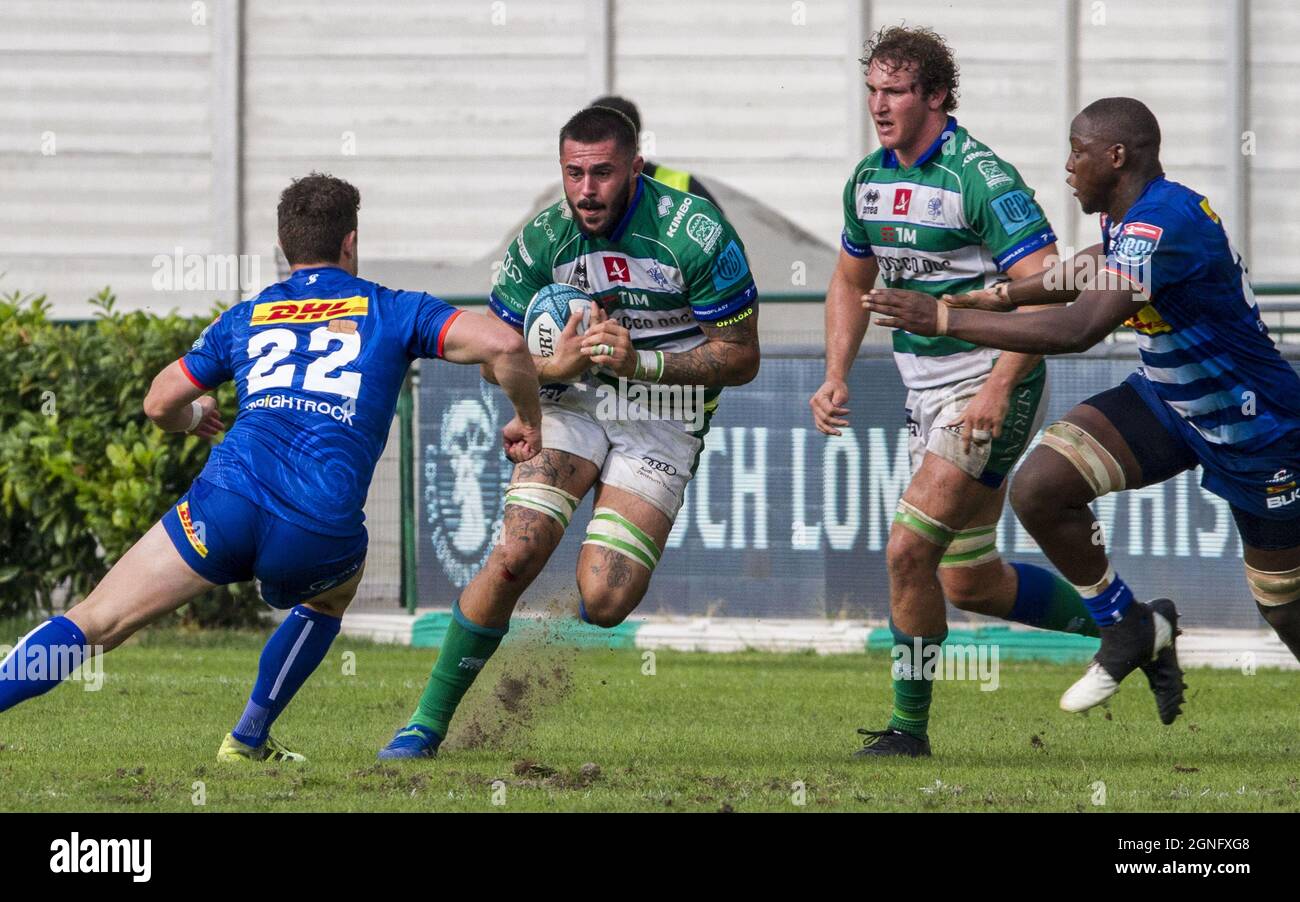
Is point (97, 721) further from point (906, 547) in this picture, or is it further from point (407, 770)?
point (906, 547)

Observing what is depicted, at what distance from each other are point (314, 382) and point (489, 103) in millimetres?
14410

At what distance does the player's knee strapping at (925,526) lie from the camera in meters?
7.21

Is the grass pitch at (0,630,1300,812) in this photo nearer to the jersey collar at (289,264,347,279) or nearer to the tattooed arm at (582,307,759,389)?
the tattooed arm at (582,307,759,389)

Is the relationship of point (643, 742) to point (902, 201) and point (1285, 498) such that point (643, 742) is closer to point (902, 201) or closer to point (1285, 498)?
point (902, 201)

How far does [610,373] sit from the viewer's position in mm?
7254

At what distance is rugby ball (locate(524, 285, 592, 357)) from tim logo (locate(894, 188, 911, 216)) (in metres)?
1.30

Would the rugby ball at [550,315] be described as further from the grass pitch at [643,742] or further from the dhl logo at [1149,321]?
the dhl logo at [1149,321]

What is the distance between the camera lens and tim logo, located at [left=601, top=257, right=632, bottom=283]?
23.9 feet

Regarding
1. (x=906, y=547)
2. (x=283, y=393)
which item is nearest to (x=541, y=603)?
(x=906, y=547)

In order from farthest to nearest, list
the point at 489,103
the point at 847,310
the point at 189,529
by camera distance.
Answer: the point at 489,103 < the point at 847,310 < the point at 189,529

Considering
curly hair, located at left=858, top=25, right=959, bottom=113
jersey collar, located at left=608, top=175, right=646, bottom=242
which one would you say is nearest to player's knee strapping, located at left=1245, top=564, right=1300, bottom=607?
curly hair, located at left=858, top=25, right=959, bottom=113

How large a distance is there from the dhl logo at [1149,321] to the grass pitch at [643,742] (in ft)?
5.42

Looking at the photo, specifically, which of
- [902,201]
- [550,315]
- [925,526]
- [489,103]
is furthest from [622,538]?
[489,103]
